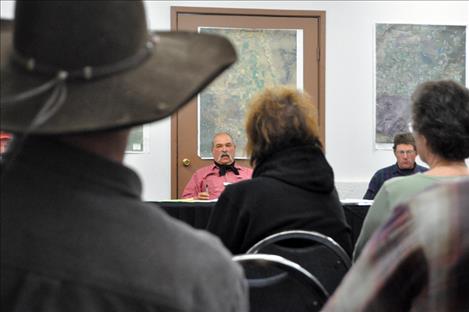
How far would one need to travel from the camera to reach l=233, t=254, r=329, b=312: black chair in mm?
1298

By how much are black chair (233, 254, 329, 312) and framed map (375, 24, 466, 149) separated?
13.3 ft

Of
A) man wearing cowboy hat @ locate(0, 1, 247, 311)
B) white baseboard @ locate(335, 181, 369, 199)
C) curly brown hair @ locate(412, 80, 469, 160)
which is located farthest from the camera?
white baseboard @ locate(335, 181, 369, 199)

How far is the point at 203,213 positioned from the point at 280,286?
1827 mm

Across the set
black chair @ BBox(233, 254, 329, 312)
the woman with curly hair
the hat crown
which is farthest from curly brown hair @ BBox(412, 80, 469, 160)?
the hat crown

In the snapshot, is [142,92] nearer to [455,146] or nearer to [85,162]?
[85,162]

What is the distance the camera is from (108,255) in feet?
2.29

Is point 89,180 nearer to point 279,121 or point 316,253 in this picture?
point 316,253

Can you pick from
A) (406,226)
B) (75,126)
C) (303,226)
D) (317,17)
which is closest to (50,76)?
(75,126)

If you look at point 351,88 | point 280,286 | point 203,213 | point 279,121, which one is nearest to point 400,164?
point 351,88

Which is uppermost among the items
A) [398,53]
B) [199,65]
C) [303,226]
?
[398,53]

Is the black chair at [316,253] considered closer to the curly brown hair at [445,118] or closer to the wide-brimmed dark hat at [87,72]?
the curly brown hair at [445,118]

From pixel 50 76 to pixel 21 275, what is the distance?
23 centimetres

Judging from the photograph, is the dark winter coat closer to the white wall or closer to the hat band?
the hat band

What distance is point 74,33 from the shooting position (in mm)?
754
